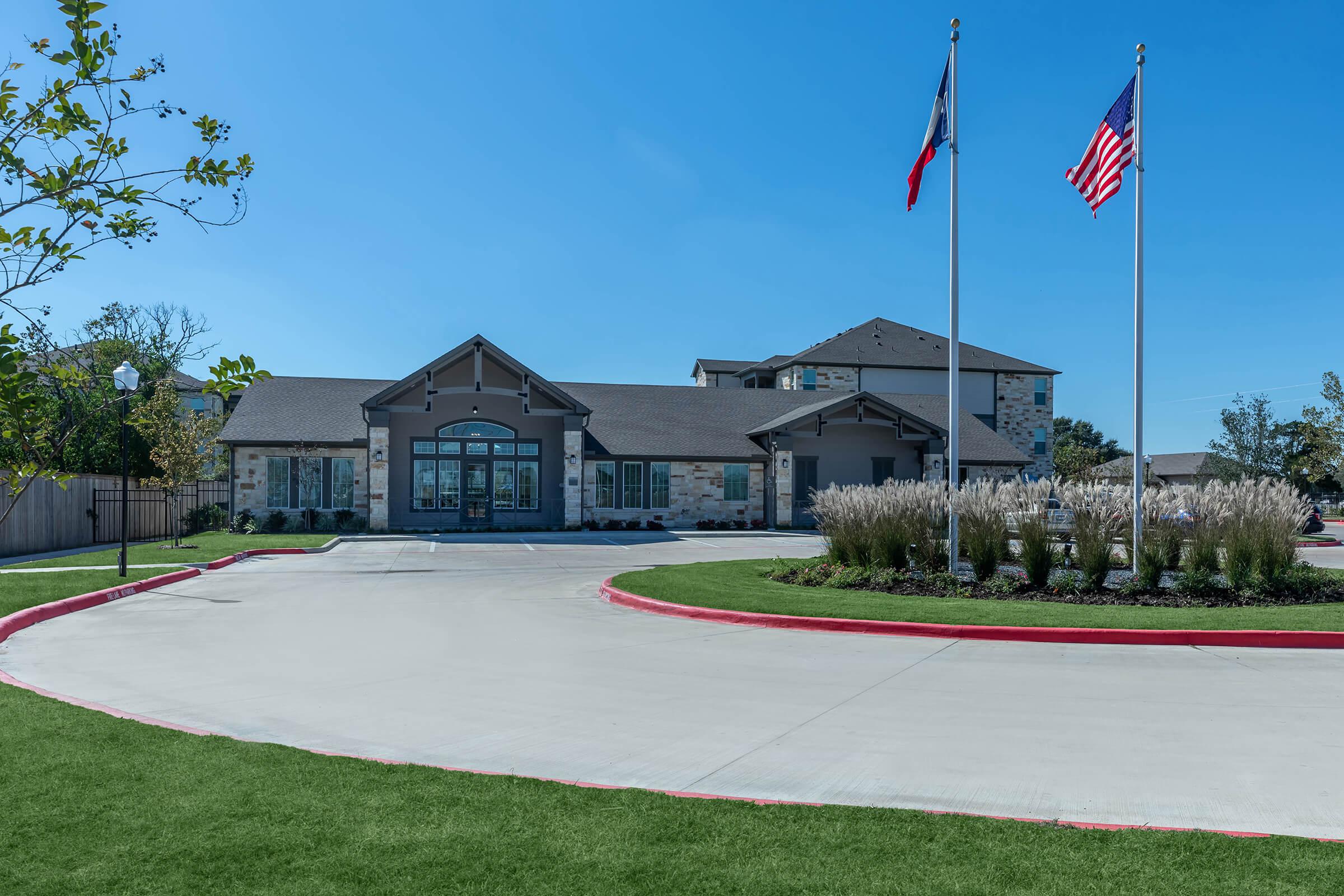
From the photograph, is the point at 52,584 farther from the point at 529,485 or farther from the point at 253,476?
the point at 529,485

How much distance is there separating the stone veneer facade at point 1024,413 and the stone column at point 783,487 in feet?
76.1

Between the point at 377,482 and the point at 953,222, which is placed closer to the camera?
the point at 953,222

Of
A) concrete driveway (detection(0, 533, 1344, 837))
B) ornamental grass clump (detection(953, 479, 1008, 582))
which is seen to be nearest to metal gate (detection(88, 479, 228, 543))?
concrete driveway (detection(0, 533, 1344, 837))

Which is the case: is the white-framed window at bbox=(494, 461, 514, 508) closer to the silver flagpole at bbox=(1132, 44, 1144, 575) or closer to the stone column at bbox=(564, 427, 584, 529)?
the stone column at bbox=(564, 427, 584, 529)

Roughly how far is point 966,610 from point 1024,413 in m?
45.8

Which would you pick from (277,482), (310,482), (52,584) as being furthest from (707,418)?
(52,584)

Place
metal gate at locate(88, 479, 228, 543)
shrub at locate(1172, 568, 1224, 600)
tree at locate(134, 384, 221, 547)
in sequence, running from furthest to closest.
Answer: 1. metal gate at locate(88, 479, 228, 543)
2. tree at locate(134, 384, 221, 547)
3. shrub at locate(1172, 568, 1224, 600)

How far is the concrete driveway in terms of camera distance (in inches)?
221

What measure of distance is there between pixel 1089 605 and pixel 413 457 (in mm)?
25391

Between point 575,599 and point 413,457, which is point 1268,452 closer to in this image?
point 413,457

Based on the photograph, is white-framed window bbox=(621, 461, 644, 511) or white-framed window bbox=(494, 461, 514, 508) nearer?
white-framed window bbox=(494, 461, 514, 508)

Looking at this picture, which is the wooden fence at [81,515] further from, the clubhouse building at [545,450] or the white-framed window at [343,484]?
the white-framed window at [343,484]

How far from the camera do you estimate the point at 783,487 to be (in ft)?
120

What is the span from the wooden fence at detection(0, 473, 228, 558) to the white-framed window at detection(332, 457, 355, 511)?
504 centimetres
